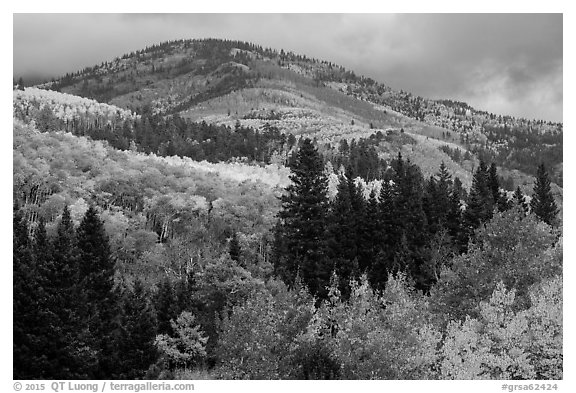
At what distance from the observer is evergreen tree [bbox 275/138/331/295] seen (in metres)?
61.0

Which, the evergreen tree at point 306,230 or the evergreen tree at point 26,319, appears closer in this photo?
the evergreen tree at point 26,319

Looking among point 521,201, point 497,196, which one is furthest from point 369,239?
point 497,196

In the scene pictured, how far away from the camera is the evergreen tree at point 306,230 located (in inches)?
2400

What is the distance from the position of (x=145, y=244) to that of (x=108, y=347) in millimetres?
37819

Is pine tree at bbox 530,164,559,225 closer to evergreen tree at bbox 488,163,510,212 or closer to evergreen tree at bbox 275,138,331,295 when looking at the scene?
evergreen tree at bbox 488,163,510,212

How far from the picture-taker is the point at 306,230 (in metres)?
63.8

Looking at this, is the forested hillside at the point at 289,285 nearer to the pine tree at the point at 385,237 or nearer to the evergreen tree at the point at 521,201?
the pine tree at the point at 385,237

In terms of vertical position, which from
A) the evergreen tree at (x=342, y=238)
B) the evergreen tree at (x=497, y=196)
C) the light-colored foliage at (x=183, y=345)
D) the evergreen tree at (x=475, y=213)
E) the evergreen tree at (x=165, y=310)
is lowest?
the light-colored foliage at (x=183, y=345)

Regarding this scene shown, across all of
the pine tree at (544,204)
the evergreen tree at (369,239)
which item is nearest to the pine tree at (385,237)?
the evergreen tree at (369,239)

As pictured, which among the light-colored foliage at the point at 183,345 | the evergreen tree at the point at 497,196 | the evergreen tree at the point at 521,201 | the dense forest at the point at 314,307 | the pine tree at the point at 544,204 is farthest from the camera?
the pine tree at the point at 544,204

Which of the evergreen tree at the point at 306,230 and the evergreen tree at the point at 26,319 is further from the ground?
the evergreen tree at the point at 306,230

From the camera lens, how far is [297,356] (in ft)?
145
